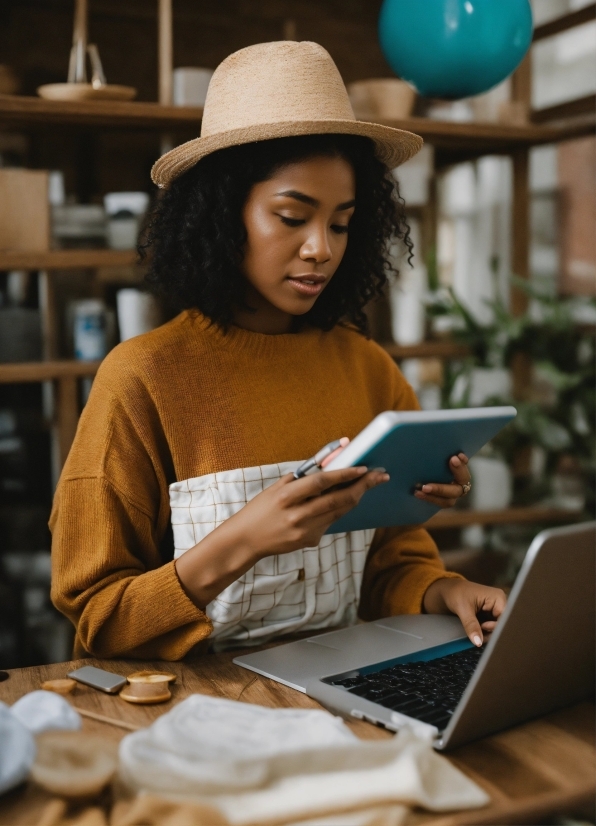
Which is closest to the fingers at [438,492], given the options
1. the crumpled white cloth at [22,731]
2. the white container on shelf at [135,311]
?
the crumpled white cloth at [22,731]

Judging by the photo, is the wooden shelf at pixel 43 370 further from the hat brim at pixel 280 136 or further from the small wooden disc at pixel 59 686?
the small wooden disc at pixel 59 686

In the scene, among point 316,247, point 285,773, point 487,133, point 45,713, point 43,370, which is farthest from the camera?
point 487,133

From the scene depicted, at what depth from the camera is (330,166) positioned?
4.19 ft

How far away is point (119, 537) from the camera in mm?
1172

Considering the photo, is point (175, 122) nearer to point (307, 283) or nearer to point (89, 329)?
point (89, 329)

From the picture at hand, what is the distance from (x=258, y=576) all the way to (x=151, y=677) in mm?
273

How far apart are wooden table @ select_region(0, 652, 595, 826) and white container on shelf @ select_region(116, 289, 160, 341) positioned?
1.30 metres

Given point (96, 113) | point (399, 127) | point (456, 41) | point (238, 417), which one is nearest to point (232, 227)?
point (238, 417)

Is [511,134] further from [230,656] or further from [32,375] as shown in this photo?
[230,656]

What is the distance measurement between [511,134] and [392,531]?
159 cm

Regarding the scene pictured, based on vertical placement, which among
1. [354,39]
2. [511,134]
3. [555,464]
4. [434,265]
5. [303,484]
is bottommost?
[555,464]

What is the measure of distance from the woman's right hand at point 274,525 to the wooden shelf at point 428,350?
1579 millimetres

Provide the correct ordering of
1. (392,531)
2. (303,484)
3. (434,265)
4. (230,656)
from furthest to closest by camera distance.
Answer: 1. (434,265)
2. (392,531)
3. (230,656)
4. (303,484)

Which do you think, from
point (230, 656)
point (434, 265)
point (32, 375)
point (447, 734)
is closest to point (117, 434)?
point (230, 656)
